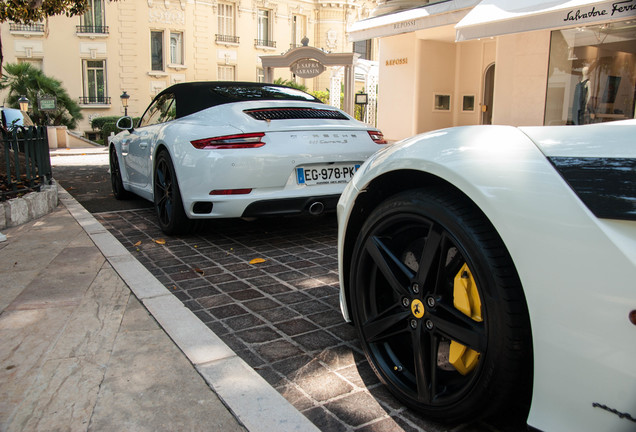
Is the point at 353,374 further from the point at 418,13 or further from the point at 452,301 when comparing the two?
the point at 418,13

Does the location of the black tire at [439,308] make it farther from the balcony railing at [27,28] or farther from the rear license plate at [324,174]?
the balcony railing at [27,28]

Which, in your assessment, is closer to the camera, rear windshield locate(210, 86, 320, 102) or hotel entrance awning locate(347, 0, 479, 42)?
rear windshield locate(210, 86, 320, 102)

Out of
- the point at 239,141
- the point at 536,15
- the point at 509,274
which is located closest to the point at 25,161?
the point at 239,141

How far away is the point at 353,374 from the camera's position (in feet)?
7.90

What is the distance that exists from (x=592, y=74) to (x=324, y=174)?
24.4ft

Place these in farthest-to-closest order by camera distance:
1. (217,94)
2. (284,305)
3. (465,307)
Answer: (217,94) → (284,305) → (465,307)

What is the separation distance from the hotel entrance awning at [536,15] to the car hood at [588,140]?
6.09 meters

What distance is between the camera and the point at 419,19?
11.7 m

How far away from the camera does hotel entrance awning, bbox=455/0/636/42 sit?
6.91m

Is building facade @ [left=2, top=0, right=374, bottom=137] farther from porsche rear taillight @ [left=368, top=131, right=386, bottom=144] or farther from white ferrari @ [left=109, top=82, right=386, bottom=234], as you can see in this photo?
porsche rear taillight @ [left=368, top=131, right=386, bottom=144]

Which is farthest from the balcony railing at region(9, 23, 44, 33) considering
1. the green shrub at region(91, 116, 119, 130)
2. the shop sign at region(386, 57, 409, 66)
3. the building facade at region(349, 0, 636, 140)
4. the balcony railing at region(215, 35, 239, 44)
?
the shop sign at region(386, 57, 409, 66)

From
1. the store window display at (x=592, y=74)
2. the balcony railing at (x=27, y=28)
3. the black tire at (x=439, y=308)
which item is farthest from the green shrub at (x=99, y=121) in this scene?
the black tire at (x=439, y=308)

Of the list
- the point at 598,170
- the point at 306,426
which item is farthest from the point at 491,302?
the point at 306,426

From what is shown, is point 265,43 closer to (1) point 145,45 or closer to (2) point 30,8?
(1) point 145,45
